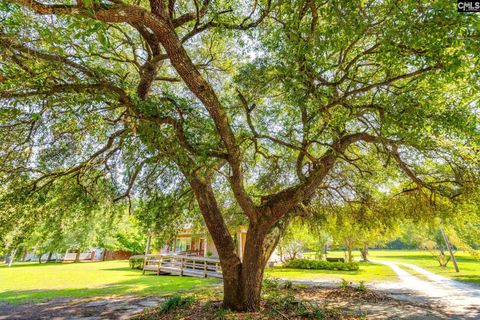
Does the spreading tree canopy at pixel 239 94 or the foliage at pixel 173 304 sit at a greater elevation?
the spreading tree canopy at pixel 239 94

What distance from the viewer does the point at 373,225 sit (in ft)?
34.2

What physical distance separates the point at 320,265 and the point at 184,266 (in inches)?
521

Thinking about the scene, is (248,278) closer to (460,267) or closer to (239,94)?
(239,94)

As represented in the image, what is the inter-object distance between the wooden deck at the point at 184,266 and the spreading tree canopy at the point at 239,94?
1024 cm

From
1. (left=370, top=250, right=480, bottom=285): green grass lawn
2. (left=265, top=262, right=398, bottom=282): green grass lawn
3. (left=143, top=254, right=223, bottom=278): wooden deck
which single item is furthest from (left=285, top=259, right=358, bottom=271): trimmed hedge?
(left=143, top=254, right=223, bottom=278): wooden deck

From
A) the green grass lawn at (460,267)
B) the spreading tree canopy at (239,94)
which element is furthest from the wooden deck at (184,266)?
the green grass lawn at (460,267)

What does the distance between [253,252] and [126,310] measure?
4.57 m

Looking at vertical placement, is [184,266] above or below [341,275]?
above

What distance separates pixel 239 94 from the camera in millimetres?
5391

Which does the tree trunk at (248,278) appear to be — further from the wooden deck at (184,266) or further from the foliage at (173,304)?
the wooden deck at (184,266)

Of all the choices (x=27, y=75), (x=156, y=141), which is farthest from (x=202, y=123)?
(x=27, y=75)

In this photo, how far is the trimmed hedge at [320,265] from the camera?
22891 mm

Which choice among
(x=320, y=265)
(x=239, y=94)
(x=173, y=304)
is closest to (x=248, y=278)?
(x=173, y=304)

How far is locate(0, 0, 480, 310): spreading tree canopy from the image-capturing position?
139 inches
